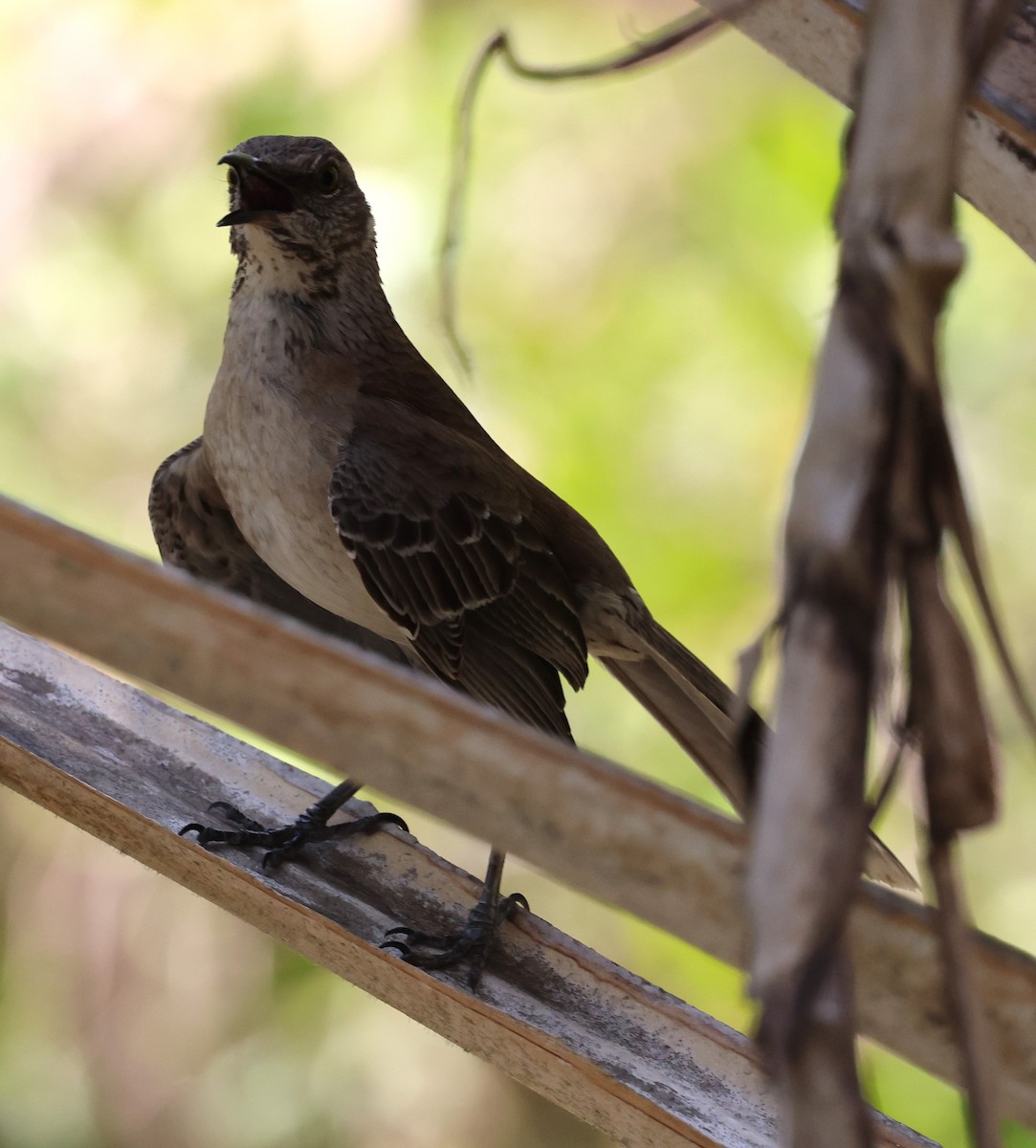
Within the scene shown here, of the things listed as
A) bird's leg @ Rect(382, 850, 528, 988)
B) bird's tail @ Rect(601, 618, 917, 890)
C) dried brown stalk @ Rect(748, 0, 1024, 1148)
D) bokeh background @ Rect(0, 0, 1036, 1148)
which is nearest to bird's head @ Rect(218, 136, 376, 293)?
bird's tail @ Rect(601, 618, 917, 890)

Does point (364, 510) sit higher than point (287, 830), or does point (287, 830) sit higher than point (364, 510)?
point (364, 510)

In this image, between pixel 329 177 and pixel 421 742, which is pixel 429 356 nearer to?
pixel 329 177

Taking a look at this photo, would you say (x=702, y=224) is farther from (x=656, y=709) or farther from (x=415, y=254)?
(x=656, y=709)

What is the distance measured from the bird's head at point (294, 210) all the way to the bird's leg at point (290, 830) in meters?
1.09

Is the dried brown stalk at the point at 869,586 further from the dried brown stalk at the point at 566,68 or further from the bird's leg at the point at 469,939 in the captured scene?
the bird's leg at the point at 469,939

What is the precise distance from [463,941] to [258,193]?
155cm

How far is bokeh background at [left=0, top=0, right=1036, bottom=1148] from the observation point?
14.2 ft

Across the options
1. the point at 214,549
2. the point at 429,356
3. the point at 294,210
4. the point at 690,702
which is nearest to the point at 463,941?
the point at 690,702

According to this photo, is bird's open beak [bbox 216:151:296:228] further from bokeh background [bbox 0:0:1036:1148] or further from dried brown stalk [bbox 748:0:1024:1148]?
dried brown stalk [bbox 748:0:1024:1148]

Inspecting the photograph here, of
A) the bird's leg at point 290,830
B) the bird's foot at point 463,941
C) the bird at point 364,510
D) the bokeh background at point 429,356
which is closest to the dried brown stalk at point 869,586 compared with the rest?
the bird's foot at point 463,941

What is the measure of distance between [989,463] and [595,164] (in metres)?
1.63

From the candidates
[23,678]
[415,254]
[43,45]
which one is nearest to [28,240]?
[43,45]

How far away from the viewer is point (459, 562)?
293 cm

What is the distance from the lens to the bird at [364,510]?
2.83m
